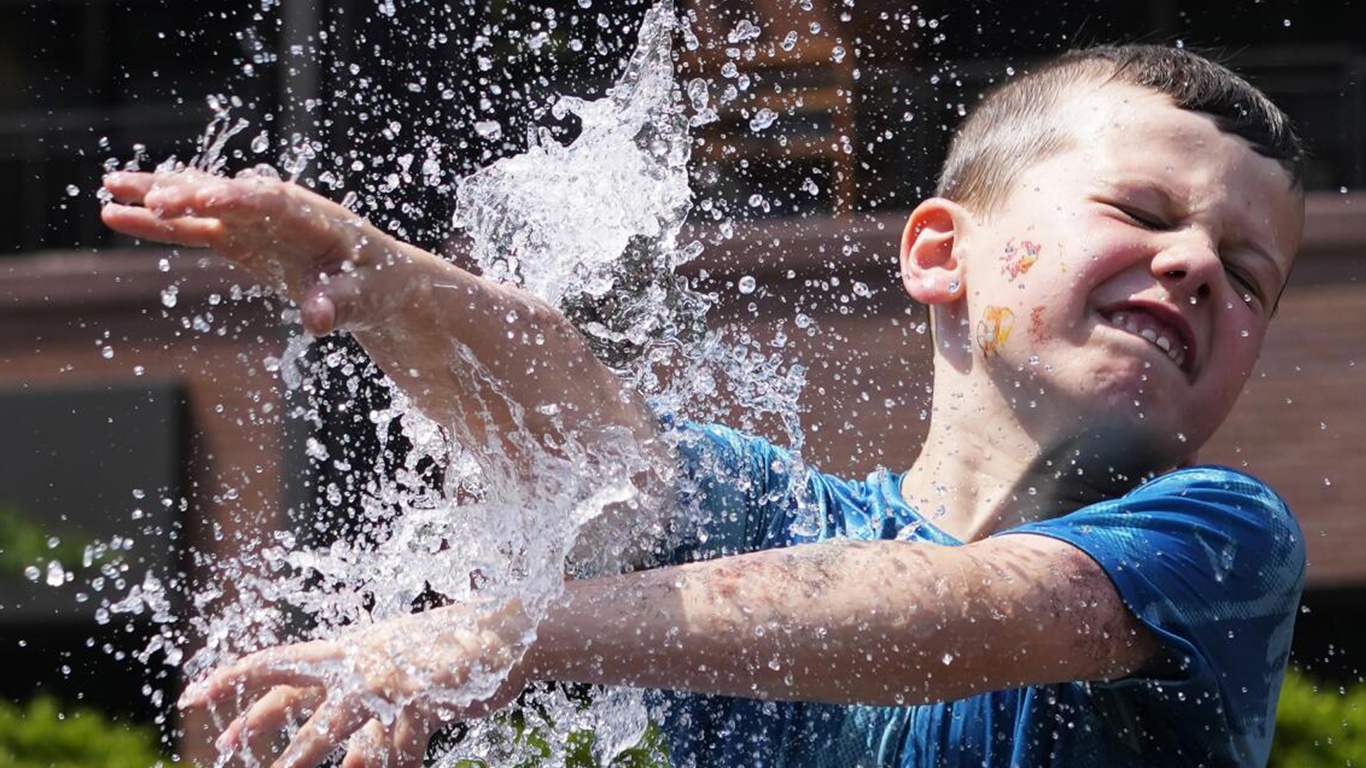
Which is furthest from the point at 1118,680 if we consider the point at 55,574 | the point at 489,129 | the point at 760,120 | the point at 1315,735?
the point at 55,574

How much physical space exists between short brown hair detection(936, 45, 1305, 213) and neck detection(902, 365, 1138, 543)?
0.31 metres

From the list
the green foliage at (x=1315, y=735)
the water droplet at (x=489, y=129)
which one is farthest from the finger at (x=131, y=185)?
the green foliage at (x=1315, y=735)

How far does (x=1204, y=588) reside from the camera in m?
1.79

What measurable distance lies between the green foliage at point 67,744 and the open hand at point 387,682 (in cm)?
403

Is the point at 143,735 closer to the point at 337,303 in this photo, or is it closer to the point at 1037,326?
the point at 1037,326

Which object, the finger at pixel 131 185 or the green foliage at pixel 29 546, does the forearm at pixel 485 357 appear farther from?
the green foliage at pixel 29 546

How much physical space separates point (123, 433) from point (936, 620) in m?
Answer: 4.99

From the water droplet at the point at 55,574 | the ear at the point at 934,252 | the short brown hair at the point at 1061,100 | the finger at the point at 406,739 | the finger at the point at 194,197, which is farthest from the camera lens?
the water droplet at the point at 55,574

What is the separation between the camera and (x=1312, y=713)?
199 inches

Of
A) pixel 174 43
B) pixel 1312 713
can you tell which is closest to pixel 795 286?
pixel 1312 713

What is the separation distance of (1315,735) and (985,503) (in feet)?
11.2

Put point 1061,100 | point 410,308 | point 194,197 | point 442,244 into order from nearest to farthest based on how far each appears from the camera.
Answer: point 194,197
point 410,308
point 1061,100
point 442,244

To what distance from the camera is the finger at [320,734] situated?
1.58 meters

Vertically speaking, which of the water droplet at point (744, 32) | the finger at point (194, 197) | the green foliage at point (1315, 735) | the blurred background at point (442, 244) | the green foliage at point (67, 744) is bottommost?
the green foliage at point (67, 744)
